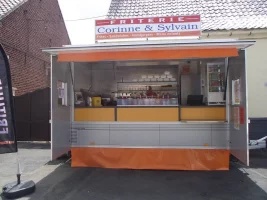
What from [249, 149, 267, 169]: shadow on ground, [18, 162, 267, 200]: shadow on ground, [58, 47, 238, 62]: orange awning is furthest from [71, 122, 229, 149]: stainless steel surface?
[58, 47, 238, 62]: orange awning

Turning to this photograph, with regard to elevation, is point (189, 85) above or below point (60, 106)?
above

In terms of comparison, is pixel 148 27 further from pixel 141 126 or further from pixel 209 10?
pixel 209 10

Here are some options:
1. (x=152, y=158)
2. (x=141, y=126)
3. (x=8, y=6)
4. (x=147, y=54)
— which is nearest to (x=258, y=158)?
(x=152, y=158)

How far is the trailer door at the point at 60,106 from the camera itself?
546 cm

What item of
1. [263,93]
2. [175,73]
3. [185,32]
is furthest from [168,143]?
[263,93]

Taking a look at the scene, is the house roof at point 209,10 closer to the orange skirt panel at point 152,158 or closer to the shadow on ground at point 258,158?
the shadow on ground at point 258,158

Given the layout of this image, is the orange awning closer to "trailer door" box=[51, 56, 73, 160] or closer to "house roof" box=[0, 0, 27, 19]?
"trailer door" box=[51, 56, 73, 160]

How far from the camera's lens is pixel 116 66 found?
8.20 metres

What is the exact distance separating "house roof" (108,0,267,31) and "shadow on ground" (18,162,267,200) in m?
4.72

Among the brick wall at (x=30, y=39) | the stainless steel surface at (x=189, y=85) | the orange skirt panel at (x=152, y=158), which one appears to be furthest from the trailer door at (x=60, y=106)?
the brick wall at (x=30, y=39)

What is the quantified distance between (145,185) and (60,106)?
7.96 feet

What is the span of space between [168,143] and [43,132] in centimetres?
540

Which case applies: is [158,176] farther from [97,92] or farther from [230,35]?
[230,35]

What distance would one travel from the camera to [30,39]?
1239 cm
